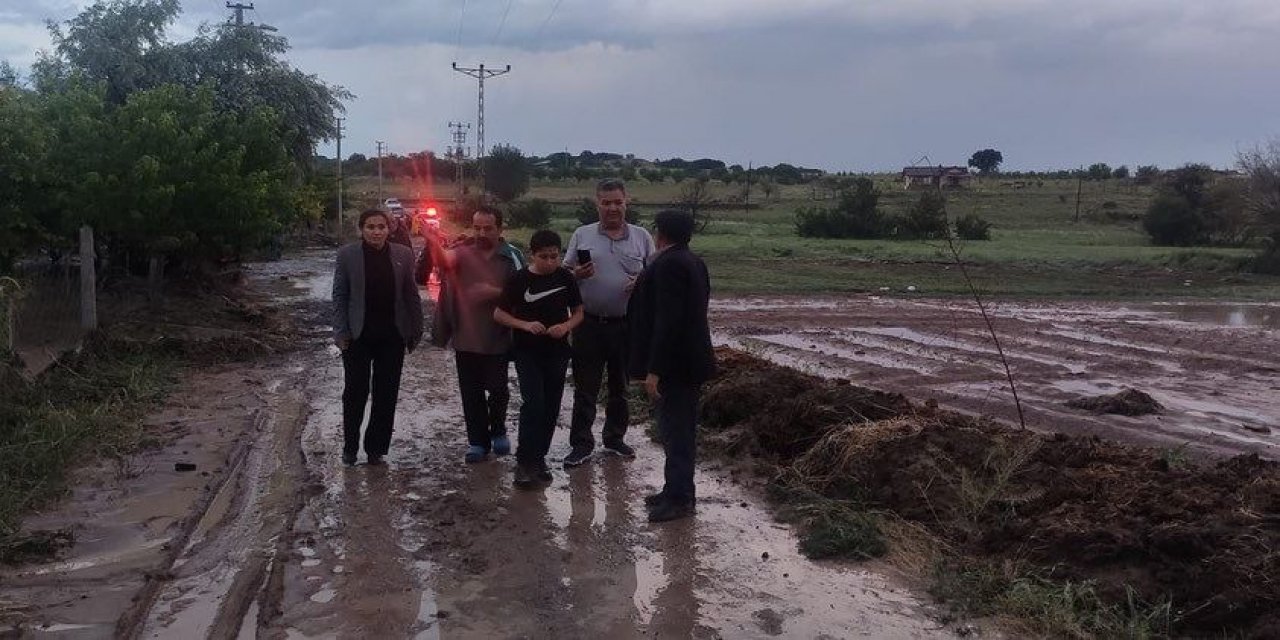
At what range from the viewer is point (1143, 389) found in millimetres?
12328

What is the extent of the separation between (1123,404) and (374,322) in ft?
24.3

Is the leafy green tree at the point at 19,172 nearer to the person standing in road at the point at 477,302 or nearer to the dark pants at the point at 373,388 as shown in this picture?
the dark pants at the point at 373,388

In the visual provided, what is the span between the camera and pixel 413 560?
5.52 metres

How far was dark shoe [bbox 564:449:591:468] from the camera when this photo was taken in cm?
736

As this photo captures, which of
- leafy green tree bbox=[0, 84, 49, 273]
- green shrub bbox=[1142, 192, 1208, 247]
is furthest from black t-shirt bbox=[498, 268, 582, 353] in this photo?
green shrub bbox=[1142, 192, 1208, 247]

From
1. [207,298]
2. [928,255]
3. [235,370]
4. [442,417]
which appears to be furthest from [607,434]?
[928,255]

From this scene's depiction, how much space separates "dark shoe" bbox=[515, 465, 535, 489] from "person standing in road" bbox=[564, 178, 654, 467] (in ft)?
1.73

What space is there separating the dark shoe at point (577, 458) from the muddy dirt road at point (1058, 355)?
183 inches

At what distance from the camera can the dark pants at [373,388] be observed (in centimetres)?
731

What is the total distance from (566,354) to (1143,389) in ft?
26.6

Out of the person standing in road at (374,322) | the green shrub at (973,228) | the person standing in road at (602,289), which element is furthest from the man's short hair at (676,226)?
the green shrub at (973,228)

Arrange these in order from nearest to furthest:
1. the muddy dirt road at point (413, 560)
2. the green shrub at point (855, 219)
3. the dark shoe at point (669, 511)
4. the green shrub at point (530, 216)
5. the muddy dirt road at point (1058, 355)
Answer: the muddy dirt road at point (413, 560)
the dark shoe at point (669, 511)
the muddy dirt road at point (1058, 355)
the green shrub at point (855, 219)
the green shrub at point (530, 216)

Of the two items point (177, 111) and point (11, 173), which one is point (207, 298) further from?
point (11, 173)

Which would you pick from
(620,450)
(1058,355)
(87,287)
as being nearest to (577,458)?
(620,450)
